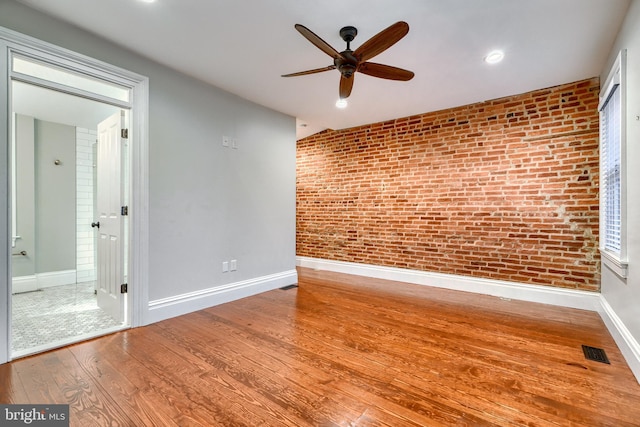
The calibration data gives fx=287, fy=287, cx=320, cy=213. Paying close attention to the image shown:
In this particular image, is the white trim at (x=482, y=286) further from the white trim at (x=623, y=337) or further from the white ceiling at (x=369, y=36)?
the white ceiling at (x=369, y=36)

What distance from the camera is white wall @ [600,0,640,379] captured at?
6.35 feet

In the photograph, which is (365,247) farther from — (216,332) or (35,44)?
(35,44)

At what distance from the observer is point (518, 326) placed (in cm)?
279

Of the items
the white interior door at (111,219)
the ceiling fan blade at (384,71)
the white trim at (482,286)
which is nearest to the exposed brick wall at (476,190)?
the white trim at (482,286)

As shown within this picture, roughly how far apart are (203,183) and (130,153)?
0.77 metres

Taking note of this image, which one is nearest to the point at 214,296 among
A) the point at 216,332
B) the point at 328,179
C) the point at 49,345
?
the point at 216,332

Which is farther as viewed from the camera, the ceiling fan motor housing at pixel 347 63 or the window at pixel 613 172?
the window at pixel 613 172

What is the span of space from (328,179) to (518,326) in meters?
3.68

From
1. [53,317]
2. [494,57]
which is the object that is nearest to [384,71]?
[494,57]

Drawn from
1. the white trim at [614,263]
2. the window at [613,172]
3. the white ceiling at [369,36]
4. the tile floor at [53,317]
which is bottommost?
the tile floor at [53,317]

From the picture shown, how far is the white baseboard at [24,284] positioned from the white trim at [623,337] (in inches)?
254

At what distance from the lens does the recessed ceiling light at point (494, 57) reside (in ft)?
8.56

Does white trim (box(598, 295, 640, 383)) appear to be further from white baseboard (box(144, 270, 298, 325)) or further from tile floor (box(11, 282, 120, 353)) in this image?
Result: tile floor (box(11, 282, 120, 353))

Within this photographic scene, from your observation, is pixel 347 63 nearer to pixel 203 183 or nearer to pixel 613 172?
pixel 203 183
